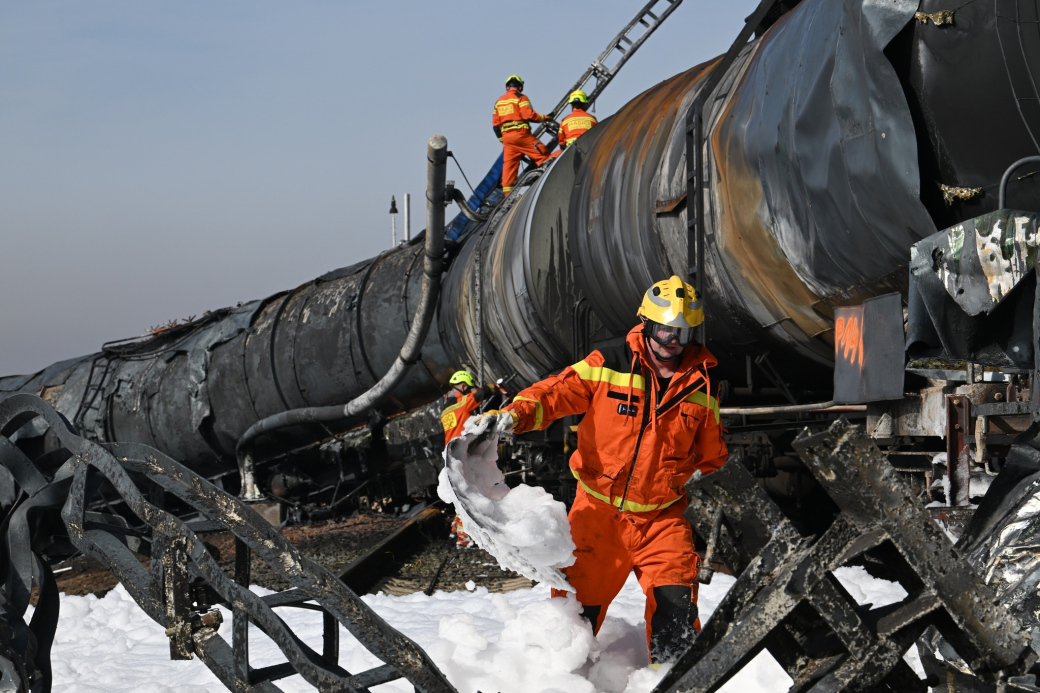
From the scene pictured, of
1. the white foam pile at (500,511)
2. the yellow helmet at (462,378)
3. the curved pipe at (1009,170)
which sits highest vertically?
the curved pipe at (1009,170)

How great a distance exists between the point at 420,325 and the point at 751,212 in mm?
6589

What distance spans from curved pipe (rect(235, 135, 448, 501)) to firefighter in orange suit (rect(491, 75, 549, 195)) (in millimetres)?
1734

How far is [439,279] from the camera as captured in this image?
1044 cm

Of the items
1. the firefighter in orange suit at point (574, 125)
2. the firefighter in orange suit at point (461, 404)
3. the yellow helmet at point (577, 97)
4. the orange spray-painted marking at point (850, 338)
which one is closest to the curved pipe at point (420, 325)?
the firefighter in orange suit at point (461, 404)

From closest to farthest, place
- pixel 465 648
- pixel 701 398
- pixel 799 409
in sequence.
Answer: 1. pixel 465 648
2. pixel 701 398
3. pixel 799 409

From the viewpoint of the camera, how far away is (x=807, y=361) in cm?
467

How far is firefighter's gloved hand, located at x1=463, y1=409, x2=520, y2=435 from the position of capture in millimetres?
3346

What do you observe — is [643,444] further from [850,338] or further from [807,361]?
[807,361]

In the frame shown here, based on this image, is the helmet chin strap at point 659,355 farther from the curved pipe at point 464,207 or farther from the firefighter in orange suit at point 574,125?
the firefighter in orange suit at point 574,125

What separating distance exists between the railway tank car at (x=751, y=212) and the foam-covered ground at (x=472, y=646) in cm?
148

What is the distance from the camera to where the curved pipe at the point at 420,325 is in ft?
33.1

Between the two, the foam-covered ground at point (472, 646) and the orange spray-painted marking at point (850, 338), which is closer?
the foam-covered ground at point (472, 646)

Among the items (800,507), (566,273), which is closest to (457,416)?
(566,273)

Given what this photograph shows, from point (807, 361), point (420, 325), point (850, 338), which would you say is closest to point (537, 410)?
point (850, 338)
